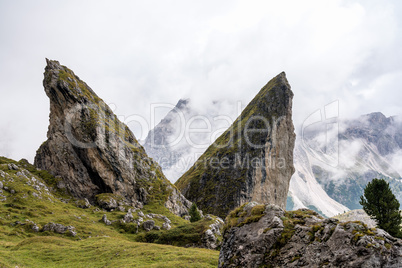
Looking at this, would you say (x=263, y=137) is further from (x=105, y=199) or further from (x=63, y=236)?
(x=63, y=236)

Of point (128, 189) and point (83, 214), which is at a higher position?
point (128, 189)

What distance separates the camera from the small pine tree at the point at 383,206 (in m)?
49.8

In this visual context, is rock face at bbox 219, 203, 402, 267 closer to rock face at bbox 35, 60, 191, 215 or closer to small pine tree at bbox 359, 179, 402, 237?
small pine tree at bbox 359, 179, 402, 237

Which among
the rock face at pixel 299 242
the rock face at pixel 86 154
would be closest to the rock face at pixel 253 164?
the rock face at pixel 86 154

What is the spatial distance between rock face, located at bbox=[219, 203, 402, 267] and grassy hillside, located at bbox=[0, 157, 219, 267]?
12790 millimetres

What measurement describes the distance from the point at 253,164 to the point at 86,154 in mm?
81862

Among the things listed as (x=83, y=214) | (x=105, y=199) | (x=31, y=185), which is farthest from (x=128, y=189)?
(x=31, y=185)

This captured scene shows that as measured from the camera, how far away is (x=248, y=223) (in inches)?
802

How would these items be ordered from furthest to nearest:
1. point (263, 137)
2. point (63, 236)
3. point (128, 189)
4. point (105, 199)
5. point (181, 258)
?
1. point (263, 137)
2. point (128, 189)
3. point (105, 199)
4. point (63, 236)
5. point (181, 258)

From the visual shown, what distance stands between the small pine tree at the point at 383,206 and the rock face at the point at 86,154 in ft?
223

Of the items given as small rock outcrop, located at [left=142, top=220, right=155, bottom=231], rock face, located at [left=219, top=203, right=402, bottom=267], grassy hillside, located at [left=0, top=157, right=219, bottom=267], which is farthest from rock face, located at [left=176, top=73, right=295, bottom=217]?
rock face, located at [left=219, top=203, right=402, bottom=267]

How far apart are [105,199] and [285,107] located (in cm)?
10924

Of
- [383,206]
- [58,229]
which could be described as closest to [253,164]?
[383,206]

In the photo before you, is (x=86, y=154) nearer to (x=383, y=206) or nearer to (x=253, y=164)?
(x=253, y=164)
